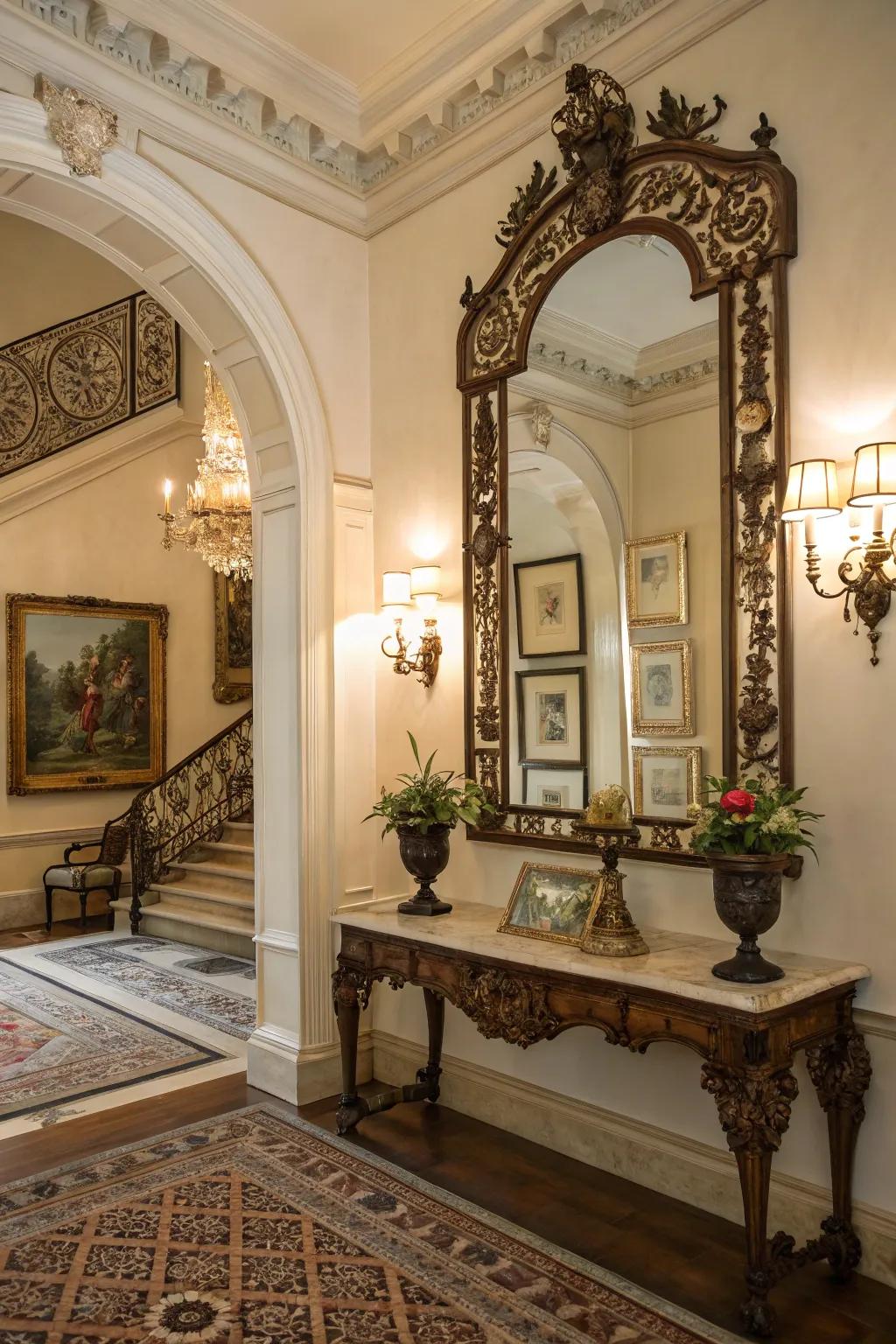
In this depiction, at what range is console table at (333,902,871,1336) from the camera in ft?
8.64

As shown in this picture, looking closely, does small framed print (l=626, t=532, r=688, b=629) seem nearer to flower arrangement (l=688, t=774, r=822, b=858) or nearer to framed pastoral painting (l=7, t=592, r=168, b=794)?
flower arrangement (l=688, t=774, r=822, b=858)

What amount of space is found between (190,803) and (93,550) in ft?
8.45

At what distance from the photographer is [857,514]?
297 centimetres

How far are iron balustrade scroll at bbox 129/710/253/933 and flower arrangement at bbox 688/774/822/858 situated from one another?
19.5 ft

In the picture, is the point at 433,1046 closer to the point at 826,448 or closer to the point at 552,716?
the point at 552,716

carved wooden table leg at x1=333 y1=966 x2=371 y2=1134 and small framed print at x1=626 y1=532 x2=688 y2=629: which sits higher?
small framed print at x1=626 y1=532 x2=688 y2=629

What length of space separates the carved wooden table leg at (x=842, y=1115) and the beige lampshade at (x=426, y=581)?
94.4 inches

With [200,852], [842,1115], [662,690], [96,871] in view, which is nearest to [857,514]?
[662,690]

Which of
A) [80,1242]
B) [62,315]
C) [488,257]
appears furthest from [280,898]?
[62,315]

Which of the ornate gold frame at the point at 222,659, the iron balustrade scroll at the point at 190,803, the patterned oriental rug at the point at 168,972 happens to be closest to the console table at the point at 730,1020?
the patterned oriental rug at the point at 168,972

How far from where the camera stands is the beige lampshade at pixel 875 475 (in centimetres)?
274

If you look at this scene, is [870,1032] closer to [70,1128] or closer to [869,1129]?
[869,1129]

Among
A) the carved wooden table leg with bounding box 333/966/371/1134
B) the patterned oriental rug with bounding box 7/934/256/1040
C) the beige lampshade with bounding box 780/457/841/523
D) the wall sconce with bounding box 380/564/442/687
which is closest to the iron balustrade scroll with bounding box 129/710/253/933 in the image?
the patterned oriental rug with bounding box 7/934/256/1040

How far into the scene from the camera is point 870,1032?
9.59ft
